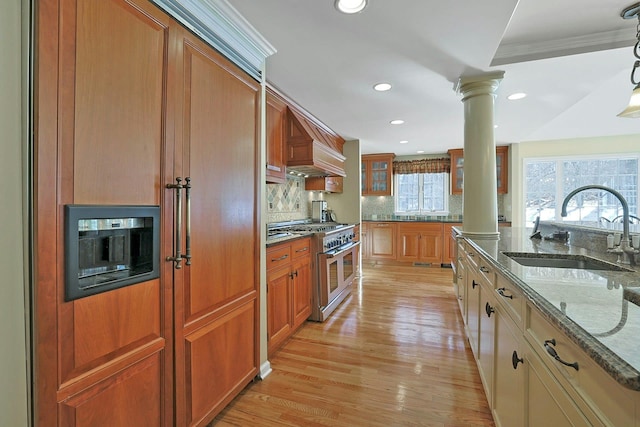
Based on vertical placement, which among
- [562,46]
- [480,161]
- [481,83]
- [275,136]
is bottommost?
[480,161]

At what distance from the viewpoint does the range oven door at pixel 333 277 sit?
3004 millimetres

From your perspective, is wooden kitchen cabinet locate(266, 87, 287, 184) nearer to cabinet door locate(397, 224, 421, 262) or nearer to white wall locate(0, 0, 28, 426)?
white wall locate(0, 0, 28, 426)

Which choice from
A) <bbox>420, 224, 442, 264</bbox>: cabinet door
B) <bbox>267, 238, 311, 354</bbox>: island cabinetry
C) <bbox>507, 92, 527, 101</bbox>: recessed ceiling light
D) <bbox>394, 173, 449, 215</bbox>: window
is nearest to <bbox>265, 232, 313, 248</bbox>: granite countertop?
<bbox>267, 238, 311, 354</bbox>: island cabinetry

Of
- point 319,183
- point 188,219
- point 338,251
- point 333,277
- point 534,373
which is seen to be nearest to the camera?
point 534,373

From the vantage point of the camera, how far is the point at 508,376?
124 cm

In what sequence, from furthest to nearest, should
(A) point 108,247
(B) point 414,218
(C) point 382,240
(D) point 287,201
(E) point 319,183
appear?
(B) point 414,218 → (C) point 382,240 → (E) point 319,183 → (D) point 287,201 → (A) point 108,247

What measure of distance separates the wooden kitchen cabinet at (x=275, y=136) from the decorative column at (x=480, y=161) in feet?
5.45

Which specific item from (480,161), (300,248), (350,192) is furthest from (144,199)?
(350,192)

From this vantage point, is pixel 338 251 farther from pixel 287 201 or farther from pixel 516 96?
pixel 516 96

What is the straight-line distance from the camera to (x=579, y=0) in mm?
1763

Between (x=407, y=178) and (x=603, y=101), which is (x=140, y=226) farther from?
(x=407, y=178)

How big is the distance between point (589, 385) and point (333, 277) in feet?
8.60

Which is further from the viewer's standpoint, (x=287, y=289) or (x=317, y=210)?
(x=317, y=210)

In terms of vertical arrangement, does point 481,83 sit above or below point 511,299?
above
